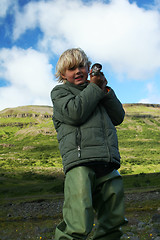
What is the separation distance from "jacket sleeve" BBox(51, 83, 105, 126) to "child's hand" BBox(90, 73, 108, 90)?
80mm

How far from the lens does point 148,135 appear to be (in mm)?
160875

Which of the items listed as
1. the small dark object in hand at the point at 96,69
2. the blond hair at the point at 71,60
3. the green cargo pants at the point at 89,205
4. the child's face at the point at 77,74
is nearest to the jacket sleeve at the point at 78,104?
the small dark object in hand at the point at 96,69

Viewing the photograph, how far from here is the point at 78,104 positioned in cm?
267

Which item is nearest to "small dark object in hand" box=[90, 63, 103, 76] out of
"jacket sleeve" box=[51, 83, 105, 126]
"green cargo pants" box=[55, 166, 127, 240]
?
"jacket sleeve" box=[51, 83, 105, 126]

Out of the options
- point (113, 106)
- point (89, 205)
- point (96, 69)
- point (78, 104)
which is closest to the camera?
→ point (89, 205)

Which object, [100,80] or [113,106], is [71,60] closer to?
[100,80]

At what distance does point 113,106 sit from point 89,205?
1206 mm

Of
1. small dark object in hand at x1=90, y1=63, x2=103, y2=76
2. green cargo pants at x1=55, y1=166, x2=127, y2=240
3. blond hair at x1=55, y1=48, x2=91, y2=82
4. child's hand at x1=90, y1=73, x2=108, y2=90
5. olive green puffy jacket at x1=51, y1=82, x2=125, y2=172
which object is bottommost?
green cargo pants at x1=55, y1=166, x2=127, y2=240

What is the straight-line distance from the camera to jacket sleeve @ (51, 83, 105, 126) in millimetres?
2678

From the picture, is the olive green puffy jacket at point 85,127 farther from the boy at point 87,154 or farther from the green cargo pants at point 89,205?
the green cargo pants at point 89,205

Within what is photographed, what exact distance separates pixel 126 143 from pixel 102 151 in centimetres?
14325

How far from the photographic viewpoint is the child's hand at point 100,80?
2.84m

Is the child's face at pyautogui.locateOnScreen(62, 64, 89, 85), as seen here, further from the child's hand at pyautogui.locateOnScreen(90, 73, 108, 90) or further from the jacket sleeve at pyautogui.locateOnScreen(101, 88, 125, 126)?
the jacket sleeve at pyautogui.locateOnScreen(101, 88, 125, 126)

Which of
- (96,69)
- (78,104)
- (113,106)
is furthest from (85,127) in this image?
(96,69)
